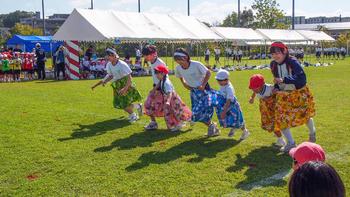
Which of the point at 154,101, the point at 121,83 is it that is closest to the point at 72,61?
the point at 121,83

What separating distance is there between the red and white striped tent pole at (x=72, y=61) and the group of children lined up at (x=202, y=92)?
13.2m

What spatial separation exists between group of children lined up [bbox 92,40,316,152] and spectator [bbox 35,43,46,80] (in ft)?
43.9

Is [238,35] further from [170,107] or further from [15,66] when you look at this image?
[170,107]

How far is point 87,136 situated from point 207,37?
19757 mm

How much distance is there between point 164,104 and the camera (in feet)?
27.2

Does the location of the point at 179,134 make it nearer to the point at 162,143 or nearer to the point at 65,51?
the point at 162,143

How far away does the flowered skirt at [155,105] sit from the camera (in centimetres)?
838

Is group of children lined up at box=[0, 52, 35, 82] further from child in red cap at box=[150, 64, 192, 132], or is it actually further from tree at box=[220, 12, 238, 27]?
tree at box=[220, 12, 238, 27]

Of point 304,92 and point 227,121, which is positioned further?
point 227,121

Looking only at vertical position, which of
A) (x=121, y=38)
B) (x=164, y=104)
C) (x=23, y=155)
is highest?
(x=121, y=38)

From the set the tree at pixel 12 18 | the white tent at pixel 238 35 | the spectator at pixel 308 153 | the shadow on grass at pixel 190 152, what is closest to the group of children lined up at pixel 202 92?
the shadow on grass at pixel 190 152

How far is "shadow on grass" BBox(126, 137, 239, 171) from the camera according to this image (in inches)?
237

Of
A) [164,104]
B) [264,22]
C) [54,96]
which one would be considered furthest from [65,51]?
[264,22]

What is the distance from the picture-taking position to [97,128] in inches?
340
